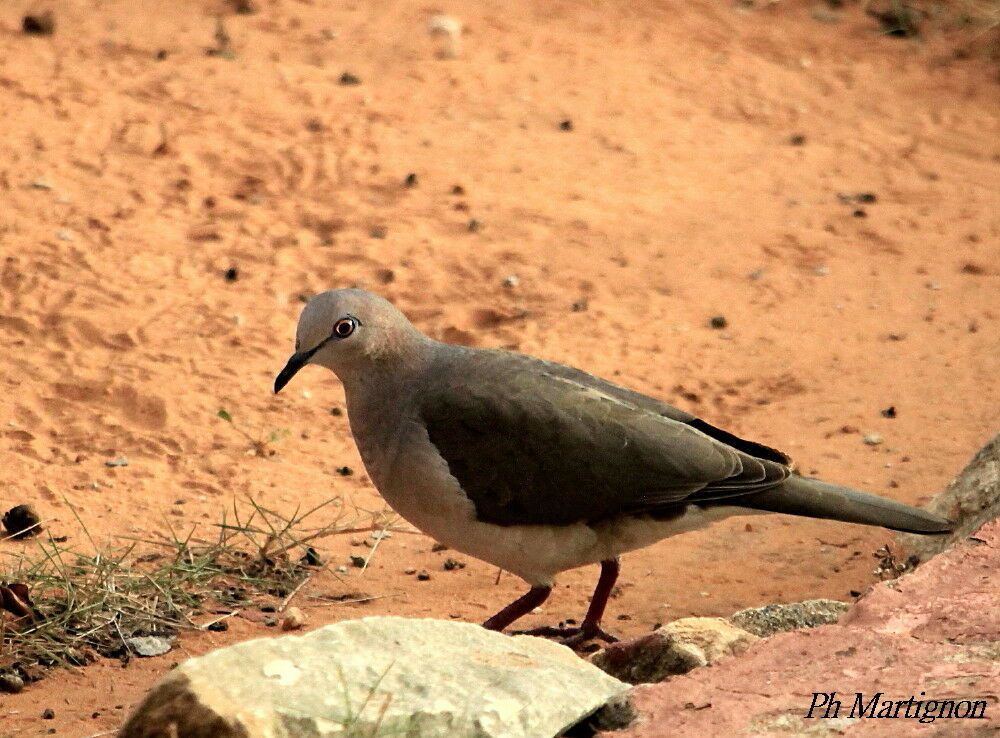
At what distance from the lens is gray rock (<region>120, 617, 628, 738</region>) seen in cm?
310

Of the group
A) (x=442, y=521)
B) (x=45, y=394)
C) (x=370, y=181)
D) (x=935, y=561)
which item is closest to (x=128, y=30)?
(x=370, y=181)

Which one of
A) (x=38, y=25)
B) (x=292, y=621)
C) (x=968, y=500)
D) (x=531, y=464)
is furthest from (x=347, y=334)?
(x=38, y=25)

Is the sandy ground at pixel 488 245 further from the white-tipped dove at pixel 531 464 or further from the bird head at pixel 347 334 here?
the bird head at pixel 347 334

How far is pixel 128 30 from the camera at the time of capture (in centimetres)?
999

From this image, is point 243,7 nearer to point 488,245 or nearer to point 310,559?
point 488,245

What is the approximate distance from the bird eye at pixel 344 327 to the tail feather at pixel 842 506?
1.41 meters

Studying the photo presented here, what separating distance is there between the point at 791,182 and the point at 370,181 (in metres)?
2.63

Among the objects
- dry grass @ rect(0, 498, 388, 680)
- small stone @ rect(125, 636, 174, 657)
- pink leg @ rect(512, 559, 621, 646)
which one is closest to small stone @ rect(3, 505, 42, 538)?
dry grass @ rect(0, 498, 388, 680)

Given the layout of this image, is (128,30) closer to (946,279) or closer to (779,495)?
(946,279)

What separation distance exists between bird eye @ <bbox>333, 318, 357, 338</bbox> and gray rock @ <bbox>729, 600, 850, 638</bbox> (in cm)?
155

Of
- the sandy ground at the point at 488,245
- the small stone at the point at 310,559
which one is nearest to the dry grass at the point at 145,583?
the small stone at the point at 310,559

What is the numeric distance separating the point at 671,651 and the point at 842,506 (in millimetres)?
952

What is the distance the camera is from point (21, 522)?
5539 mm

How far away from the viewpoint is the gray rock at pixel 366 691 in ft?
10.2
